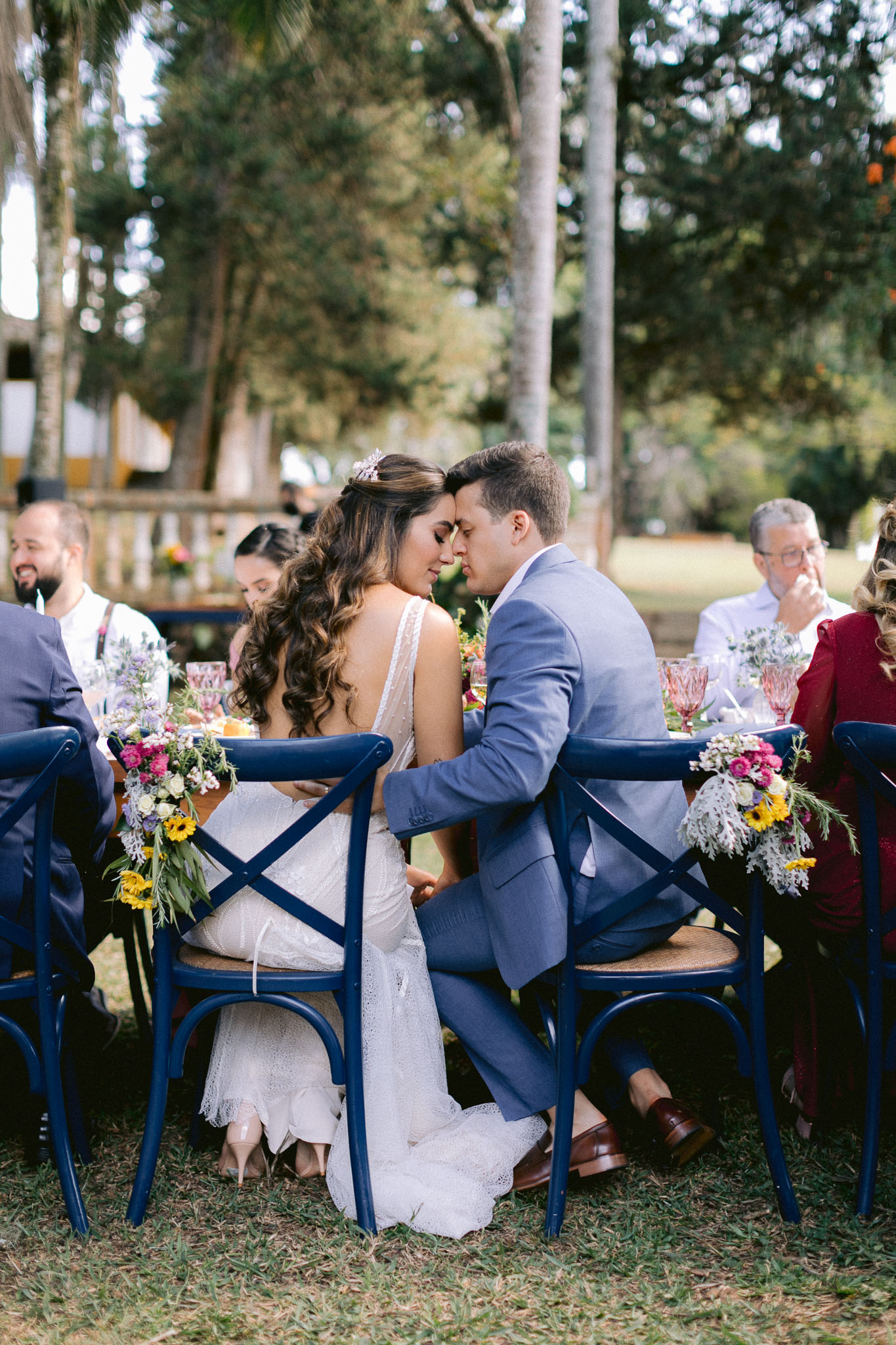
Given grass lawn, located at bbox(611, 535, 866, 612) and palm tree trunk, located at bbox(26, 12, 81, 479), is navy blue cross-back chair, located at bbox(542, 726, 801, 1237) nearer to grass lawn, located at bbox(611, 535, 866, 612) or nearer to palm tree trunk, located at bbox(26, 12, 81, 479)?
grass lawn, located at bbox(611, 535, 866, 612)

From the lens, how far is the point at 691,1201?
2982 millimetres

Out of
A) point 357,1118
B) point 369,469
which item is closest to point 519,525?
point 369,469

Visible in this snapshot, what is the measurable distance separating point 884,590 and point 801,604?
5.39 ft

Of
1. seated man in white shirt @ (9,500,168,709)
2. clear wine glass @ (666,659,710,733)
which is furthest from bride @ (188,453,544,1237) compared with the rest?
seated man in white shirt @ (9,500,168,709)

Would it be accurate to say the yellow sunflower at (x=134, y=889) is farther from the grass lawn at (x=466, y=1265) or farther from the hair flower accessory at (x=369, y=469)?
the hair flower accessory at (x=369, y=469)

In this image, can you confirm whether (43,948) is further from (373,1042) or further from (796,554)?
(796,554)

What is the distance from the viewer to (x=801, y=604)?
4570mm

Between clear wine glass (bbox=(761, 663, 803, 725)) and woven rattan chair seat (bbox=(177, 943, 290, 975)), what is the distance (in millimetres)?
1709

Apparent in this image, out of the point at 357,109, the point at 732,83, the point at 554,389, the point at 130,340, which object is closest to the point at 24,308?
the point at 130,340

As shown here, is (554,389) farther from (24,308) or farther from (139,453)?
(139,453)

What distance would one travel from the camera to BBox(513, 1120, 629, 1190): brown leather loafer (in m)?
2.99

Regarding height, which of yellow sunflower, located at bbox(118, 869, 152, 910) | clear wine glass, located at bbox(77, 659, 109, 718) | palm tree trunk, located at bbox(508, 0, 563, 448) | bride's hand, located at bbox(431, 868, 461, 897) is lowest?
bride's hand, located at bbox(431, 868, 461, 897)

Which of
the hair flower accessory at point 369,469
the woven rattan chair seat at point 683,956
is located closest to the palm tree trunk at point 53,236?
the hair flower accessory at point 369,469

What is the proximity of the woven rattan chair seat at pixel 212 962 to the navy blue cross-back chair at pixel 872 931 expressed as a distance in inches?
57.4
